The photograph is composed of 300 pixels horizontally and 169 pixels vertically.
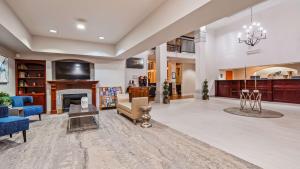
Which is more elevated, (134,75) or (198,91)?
(134,75)

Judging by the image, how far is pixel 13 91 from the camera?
5.06 m

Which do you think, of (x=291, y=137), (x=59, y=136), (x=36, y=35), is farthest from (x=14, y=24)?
(x=291, y=137)

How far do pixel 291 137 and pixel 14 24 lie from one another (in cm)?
648

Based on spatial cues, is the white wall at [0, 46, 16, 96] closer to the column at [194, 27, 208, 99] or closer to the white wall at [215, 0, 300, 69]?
the column at [194, 27, 208, 99]

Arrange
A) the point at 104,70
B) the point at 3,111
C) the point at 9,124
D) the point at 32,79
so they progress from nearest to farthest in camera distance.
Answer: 1. the point at 9,124
2. the point at 3,111
3. the point at 32,79
4. the point at 104,70

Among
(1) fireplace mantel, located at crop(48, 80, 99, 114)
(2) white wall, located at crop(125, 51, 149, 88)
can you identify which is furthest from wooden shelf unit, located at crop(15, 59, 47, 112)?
(2) white wall, located at crop(125, 51, 149, 88)

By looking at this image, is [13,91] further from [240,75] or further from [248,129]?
[240,75]

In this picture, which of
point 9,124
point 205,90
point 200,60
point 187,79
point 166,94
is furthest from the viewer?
point 187,79

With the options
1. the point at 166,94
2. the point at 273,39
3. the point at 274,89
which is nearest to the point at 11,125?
the point at 166,94

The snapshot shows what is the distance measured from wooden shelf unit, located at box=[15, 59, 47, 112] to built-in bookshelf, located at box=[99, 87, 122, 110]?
2.10 m

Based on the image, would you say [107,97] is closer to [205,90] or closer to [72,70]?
[72,70]

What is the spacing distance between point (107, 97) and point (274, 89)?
7989 millimetres

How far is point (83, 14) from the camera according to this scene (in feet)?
12.0

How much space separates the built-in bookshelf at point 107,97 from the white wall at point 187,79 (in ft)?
23.0
